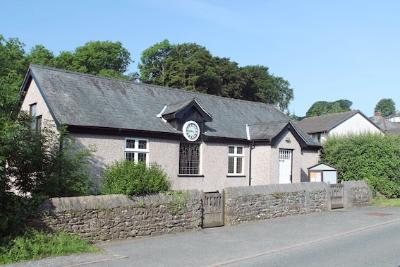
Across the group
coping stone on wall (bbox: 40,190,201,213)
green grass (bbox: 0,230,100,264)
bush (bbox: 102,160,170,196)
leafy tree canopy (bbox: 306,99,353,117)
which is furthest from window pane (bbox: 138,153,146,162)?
leafy tree canopy (bbox: 306,99,353,117)

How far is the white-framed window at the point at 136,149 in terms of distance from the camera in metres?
21.3

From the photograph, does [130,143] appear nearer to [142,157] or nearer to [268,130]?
[142,157]

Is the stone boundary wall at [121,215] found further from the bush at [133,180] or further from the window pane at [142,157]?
the window pane at [142,157]

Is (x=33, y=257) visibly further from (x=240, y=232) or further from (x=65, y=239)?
(x=240, y=232)

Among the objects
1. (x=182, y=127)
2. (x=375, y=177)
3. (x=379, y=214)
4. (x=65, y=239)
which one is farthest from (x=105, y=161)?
(x=375, y=177)

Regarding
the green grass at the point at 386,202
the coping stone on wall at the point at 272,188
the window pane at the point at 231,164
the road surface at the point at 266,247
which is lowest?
the road surface at the point at 266,247

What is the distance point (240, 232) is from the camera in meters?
15.4

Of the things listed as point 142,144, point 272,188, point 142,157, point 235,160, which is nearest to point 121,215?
point 272,188

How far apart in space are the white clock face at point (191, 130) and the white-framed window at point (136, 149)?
2269 mm

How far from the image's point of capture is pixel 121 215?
13516 mm

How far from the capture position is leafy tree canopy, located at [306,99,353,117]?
397 ft

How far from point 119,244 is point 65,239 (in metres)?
1.68

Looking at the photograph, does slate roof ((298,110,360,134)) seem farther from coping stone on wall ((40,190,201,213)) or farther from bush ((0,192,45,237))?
bush ((0,192,45,237))

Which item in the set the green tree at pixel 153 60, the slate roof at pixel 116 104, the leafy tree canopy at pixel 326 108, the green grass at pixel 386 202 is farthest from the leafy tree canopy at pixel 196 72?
the leafy tree canopy at pixel 326 108
